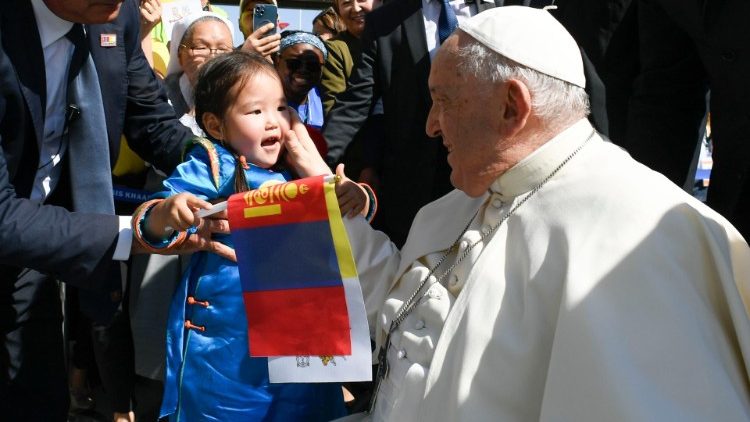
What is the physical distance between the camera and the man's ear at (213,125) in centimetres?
336

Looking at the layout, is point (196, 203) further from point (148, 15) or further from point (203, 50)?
point (148, 15)

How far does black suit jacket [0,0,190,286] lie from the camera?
9.70ft

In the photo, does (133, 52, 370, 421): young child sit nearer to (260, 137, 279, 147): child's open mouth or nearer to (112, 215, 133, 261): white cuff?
(260, 137, 279, 147): child's open mouth

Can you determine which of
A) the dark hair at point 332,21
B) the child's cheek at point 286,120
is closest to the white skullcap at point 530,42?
the child's cheek at point 286,120

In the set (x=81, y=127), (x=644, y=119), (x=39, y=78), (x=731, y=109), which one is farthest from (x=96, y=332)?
(x=731, y=109)

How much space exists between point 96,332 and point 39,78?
170cm

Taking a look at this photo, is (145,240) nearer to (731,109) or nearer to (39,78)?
(39,78)

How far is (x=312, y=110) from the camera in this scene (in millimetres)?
5230

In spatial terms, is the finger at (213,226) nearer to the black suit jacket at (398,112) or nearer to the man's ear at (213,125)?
the man's ear at (213,125)

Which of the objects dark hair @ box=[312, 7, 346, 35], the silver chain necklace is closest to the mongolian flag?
the silver chain necklace

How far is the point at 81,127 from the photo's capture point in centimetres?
346

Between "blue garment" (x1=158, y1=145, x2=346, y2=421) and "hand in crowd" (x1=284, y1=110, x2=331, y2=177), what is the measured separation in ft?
0.27

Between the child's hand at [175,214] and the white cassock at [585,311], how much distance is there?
0.73 metres

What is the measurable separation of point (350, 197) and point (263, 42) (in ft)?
7.19
